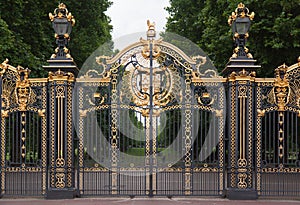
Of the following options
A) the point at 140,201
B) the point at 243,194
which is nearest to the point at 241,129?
the point at 243,194

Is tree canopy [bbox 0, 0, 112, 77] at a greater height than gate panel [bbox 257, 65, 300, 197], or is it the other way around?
tree canopy [bbox 0, 0, 112, 77]

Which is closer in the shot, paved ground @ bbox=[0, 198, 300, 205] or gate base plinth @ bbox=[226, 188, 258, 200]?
paved ground @ bbox=[0, 198, 300, 205]

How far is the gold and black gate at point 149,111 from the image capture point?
38.9 ft

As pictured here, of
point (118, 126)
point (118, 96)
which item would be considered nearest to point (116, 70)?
point (118, 96)

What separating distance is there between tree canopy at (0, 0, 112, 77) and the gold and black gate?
5671 millimetres

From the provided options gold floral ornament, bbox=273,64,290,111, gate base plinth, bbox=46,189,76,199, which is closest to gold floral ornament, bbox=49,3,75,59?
gate base plinth, bbox=46,189,76,199

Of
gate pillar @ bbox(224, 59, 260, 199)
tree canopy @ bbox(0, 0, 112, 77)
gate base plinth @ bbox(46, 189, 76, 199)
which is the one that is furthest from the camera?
tree canopy @ bbox(0, 0, 112, 77)

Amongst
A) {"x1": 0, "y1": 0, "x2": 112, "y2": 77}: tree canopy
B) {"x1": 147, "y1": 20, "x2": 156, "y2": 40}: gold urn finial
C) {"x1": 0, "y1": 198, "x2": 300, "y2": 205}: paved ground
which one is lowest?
{"x1": 0, "y1": 198, "x2": 300, "y2": 205}: paved ground

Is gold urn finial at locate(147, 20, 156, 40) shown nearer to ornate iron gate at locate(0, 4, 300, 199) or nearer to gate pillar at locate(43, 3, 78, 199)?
ornate iron gate at locate(0, 4, 300, 199)

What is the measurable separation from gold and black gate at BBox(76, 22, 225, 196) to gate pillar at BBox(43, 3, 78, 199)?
0.28m

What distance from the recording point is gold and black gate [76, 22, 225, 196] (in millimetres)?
11844

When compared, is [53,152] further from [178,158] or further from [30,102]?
[178,158]

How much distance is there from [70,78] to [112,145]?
75.6 inches

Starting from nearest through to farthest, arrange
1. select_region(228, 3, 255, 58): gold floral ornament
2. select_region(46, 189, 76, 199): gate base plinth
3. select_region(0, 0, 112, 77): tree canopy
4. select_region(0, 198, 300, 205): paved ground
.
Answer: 1. select_region(0, 198, 300, 205): paved ground
2. select_region(46, 189, 76, 199): gate base plinth
3. select_region(228, 3, 255, 58): gold floral ornament
4. select_region(0, 0, 112, 77): tree canopy
